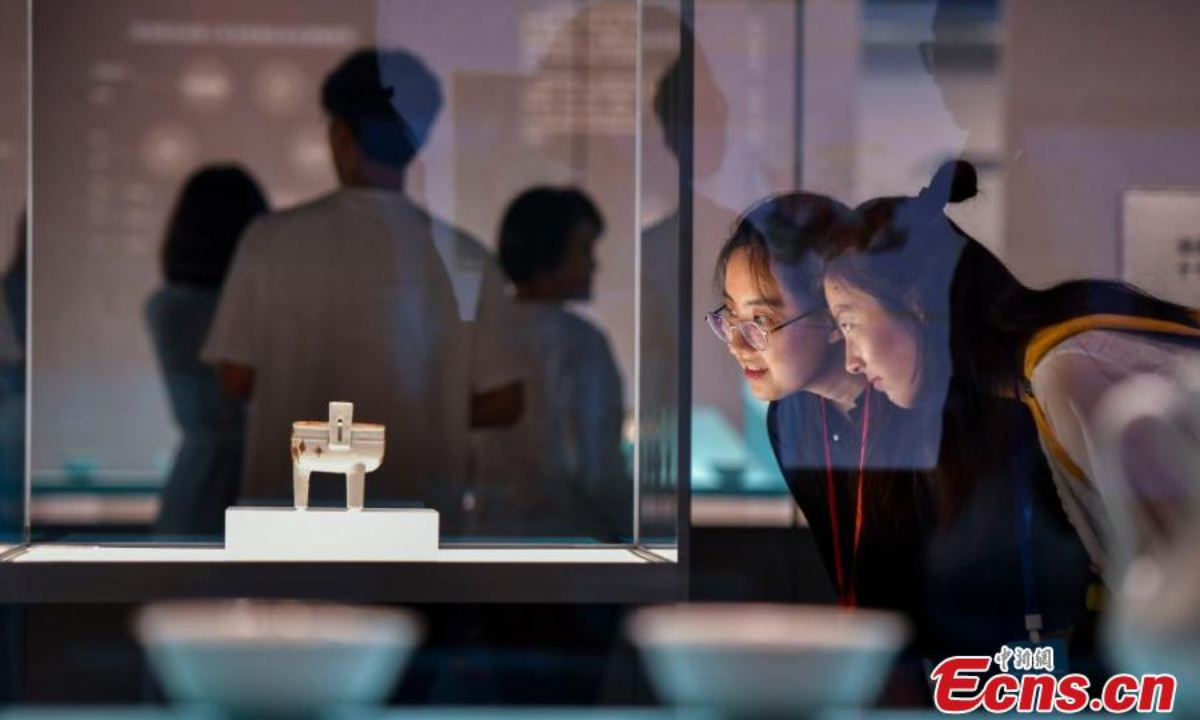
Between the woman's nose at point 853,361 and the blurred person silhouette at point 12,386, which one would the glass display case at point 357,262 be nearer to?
the blurred person silhouette at point 12,386

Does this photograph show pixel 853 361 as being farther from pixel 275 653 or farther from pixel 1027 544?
pixel 275 653

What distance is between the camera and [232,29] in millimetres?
3479

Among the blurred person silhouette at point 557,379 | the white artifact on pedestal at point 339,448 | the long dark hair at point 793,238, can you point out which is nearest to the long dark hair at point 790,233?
the long dark hair at point 793,238

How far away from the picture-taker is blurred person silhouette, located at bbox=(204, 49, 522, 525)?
139 inches

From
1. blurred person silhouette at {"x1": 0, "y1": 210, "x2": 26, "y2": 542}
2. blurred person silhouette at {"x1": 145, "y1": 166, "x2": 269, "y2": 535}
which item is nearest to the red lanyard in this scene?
blurred person silhouette at {"x1": 145, "y1": 166, "x2": 269, "y2": 535}

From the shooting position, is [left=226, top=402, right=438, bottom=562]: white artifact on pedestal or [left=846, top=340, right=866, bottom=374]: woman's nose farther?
[left=846, top=340, right=866, bottom=374]: woman's nose

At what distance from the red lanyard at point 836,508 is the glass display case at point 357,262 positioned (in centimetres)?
28

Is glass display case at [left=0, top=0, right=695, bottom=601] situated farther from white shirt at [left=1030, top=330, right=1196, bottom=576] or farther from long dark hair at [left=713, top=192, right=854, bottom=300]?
white shirt at [left=1030, top=330, right=1196, bottom=576]

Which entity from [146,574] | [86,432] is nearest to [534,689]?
[146,574]

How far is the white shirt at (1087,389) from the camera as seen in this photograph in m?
3.32

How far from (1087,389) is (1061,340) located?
0.11 metres

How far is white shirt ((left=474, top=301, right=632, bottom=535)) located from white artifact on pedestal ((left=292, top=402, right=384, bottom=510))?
322mm

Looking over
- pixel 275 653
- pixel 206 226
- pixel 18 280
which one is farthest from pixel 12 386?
pixel 275 653

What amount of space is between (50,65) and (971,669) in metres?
2.15
